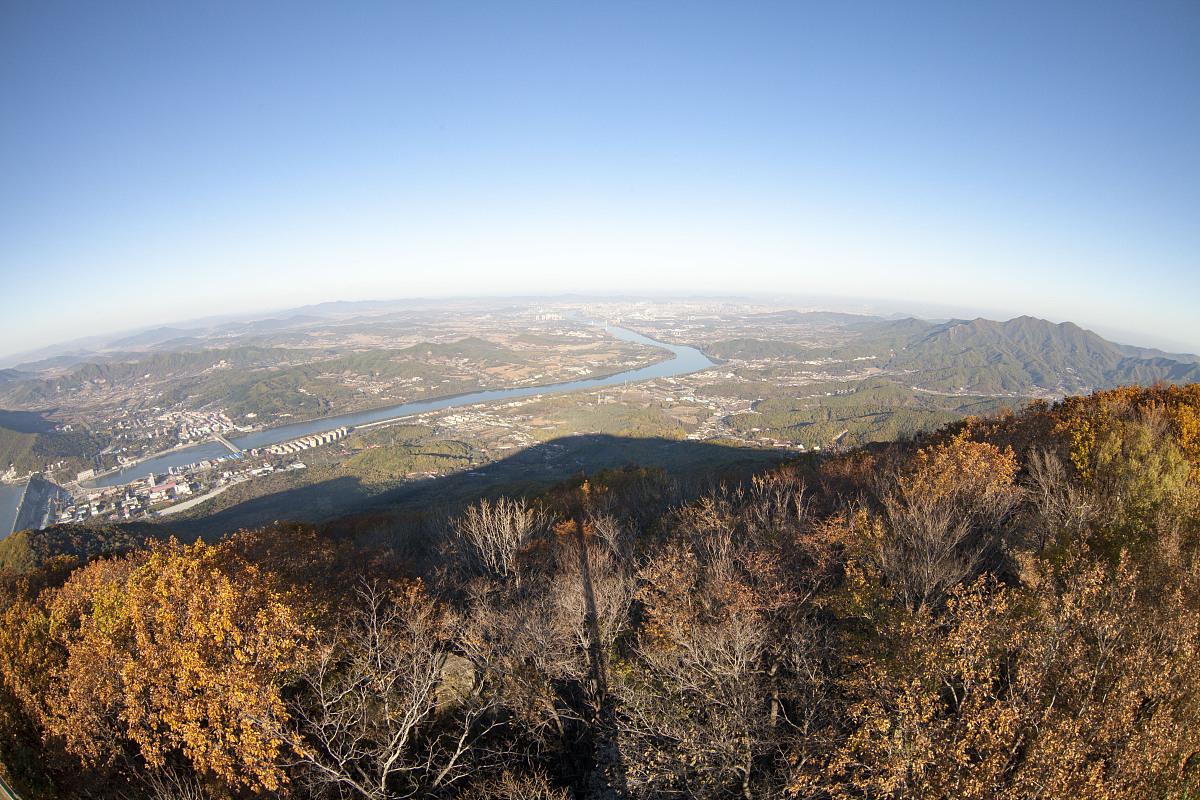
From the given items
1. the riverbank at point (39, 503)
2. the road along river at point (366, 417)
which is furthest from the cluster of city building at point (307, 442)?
the riverbank at point (39, 503)

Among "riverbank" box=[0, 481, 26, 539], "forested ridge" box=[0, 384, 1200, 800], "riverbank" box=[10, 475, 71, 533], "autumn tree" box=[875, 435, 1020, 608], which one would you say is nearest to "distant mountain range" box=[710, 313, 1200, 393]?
"autumn tree" box=[875, 435, 1020, 608]

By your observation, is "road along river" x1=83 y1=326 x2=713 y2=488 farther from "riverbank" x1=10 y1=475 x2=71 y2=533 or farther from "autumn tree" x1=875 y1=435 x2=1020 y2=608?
"autumn tree" x1=875 y1=435 x2=1020 y2=608

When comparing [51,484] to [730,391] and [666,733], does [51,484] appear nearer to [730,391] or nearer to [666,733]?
[666,733]

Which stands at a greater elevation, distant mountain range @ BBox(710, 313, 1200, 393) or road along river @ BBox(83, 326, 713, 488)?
distant mountain range @ BBox(710, 313, 1200, 393)

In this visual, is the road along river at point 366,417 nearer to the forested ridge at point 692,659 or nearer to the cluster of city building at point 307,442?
the cluster of city building at point 307,442

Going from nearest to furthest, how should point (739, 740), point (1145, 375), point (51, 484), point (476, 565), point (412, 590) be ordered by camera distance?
point (739, 740) → point (412, 590) → point (476, 565) → point (51, 484) → point (1145, 375)

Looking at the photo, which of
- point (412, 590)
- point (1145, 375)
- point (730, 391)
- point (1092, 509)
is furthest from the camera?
point (1145, 375)

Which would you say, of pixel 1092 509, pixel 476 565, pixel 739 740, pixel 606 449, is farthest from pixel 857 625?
pixel 606 449
